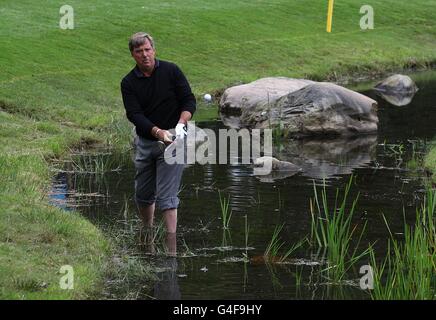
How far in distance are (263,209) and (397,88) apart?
1592cm

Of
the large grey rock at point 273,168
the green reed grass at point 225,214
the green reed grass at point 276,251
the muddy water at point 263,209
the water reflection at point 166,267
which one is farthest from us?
the large grey rock at point 273,168

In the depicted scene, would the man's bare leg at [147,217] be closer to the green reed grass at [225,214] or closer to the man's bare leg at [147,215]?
the man's bare leg at [147,215]

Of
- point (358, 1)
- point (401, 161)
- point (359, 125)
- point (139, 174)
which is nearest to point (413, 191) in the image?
point (401, 161)

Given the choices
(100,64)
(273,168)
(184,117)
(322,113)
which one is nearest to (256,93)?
(322,113)

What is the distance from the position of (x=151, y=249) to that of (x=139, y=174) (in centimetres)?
101

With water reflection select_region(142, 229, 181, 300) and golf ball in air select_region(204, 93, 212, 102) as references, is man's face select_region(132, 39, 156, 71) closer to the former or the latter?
water reflection select_region(142, 229, 181, 300)

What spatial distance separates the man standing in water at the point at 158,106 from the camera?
38.2 ft

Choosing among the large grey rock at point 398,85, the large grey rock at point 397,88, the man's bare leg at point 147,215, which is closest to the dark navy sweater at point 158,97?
the man's bare leg at point 147,215

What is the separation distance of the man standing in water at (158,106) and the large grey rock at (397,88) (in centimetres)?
1702

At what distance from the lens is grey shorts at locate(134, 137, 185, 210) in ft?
39.4

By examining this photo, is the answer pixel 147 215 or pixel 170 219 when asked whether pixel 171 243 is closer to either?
pixel 170 219

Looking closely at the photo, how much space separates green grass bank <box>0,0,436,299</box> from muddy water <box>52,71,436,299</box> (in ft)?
2.66

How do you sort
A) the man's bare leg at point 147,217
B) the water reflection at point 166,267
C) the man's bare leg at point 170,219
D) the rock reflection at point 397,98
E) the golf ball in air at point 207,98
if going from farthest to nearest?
1. the rock reflection at point 397,98
2. the golf ball in air at point 207,98
3. the man's bare leg at point 147,217
4. the man's bare leg at point 170,219
5. the water reflection at point 166,267

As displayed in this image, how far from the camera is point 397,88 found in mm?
29281
